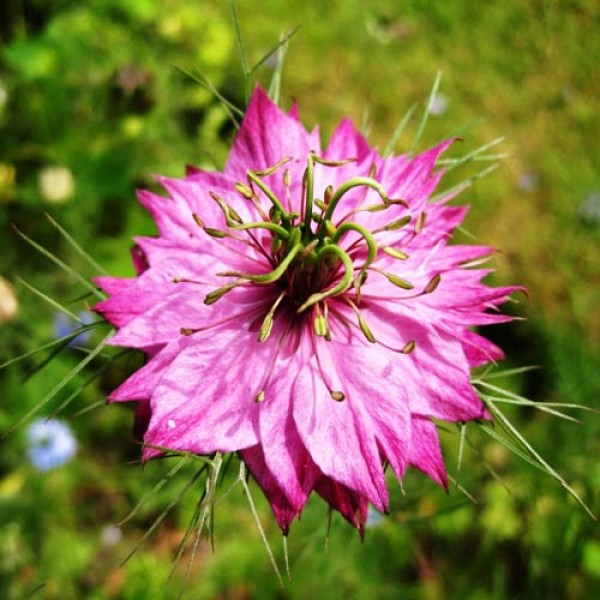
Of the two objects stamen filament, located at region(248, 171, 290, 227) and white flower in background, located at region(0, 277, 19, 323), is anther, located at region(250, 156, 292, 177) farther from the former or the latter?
white flower in background, located at region(0, 277, 19, 323)

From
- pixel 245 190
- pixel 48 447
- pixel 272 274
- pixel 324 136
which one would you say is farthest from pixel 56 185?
pixel 272 274

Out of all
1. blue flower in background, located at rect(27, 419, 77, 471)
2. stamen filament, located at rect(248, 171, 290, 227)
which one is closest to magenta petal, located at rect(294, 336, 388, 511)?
stamen filament, located at rect(248, 171, 290, 227)

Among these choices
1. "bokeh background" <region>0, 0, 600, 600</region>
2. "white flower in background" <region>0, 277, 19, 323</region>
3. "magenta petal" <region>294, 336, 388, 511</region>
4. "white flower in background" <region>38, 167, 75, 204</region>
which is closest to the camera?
"magenta petal" <region>294, 336, 388, 511</region>

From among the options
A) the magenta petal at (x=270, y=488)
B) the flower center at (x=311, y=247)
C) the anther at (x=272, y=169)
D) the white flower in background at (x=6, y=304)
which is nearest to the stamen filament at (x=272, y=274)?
the flower center at (x=311, y=247)

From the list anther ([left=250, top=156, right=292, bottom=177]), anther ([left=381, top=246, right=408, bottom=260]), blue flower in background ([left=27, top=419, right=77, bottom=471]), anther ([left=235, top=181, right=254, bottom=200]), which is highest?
anther ([left=250, top=156, right=292, bottom=177])

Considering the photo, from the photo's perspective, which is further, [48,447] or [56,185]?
[56,185]

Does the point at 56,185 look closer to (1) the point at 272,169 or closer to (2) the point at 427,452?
(1) the point at 272,169

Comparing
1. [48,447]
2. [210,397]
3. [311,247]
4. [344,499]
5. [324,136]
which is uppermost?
[324,136]

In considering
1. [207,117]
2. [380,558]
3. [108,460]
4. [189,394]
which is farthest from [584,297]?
[189,394]
